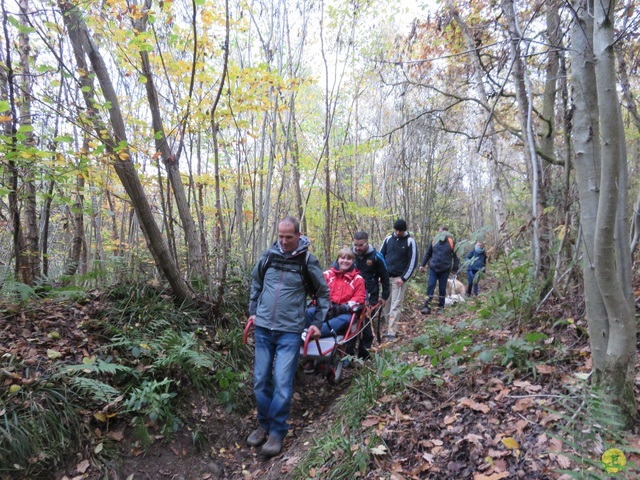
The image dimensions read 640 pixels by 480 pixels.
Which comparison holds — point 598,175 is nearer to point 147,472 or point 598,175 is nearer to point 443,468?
point 443,468

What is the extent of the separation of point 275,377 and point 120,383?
5.07 ft

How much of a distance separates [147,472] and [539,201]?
5001 millimetres

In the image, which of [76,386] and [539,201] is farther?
[539,201]

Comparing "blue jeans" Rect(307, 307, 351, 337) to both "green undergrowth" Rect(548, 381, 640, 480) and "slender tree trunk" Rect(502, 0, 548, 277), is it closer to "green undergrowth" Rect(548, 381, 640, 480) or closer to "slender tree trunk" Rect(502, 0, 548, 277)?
"slender tree trunk" Rect(502, 0, 548, 277)

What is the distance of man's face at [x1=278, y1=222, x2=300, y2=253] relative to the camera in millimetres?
3666

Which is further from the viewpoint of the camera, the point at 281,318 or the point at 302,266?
the point at 302,266

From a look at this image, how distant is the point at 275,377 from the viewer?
3480 millimetres

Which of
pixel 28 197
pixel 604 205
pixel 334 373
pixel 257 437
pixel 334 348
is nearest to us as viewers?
pixel 604 205

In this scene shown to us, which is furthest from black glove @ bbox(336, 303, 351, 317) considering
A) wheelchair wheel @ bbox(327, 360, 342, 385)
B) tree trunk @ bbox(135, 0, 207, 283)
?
tree trunk @ bbox(135, 0, 207, 283)

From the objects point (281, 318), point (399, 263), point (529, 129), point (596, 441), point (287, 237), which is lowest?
point (596, 441)

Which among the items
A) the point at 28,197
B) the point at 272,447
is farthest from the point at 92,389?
the point at 28,197

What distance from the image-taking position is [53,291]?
4.50 m

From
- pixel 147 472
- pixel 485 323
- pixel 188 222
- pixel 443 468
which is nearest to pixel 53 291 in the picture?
pixel 188 222

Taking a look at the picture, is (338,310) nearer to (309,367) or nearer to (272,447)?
(309,367)
